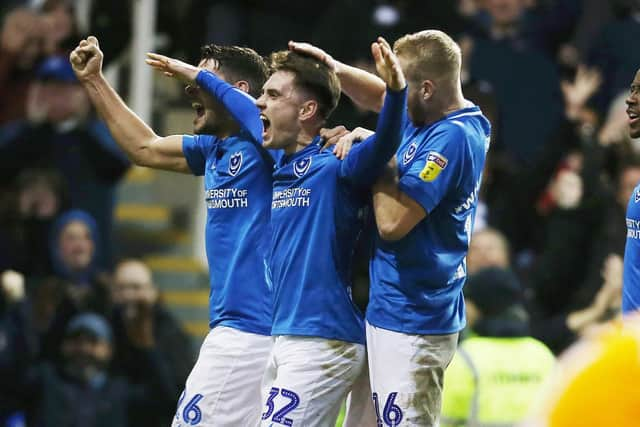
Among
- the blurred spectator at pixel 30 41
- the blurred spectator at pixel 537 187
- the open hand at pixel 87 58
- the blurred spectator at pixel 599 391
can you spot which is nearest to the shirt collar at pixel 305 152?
the open hand at pixel 87 58

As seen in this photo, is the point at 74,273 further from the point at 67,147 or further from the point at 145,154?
the point at 145,154

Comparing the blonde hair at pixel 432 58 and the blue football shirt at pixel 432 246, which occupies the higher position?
the blonde hair at pixel 432 58

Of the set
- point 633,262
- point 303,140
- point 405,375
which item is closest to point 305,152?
point 303,140

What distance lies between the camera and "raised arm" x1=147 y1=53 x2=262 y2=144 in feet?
16.3

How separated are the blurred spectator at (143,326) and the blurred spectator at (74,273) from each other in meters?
0.11

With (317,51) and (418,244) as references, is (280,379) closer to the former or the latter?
(418,244)

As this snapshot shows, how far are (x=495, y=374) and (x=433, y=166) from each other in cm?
202

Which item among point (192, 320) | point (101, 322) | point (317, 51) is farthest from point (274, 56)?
point (192, 320)

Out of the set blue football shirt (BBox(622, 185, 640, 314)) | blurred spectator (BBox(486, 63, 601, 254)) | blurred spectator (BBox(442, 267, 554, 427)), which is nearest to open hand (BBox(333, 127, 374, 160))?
blue football shirt (BBox(622, 185, 640, 314))

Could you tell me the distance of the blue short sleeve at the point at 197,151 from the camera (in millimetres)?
5277

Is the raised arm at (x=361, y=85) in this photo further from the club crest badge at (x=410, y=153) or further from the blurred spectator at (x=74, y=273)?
the blurred spectator at (x=74, y=273)

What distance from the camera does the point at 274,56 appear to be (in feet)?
15.9

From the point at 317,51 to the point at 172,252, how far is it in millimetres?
6770

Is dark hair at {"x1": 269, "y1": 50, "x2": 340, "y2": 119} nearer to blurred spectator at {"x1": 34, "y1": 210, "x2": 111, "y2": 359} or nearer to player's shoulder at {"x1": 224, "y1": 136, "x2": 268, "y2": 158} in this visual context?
player's shoulder at {"x1": 224, "y1": 136, "x2": 268, "y2": 158}
